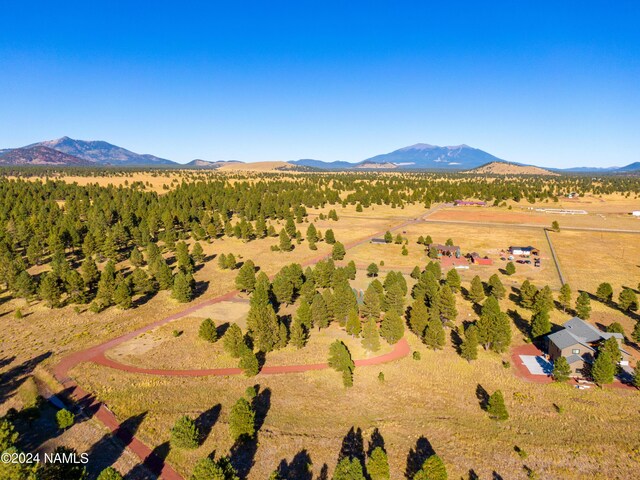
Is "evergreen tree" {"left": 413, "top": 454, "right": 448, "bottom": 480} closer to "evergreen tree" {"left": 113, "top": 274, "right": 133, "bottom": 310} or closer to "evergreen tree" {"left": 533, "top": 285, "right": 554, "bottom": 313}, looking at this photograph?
"evergreen tree" {"left": 533, "top": 285, "right": 554, "bottom": 313}

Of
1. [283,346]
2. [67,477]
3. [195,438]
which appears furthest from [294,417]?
[67,477]

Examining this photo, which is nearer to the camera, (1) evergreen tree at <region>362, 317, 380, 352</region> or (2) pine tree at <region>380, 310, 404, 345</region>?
(1) evergreen tree at <region>362, 317, 380, 352</region>

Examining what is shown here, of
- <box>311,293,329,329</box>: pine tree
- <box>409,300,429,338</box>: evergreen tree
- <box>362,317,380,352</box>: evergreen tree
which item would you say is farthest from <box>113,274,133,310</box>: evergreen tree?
<box>409,300,429,338</box>: evergreen tree

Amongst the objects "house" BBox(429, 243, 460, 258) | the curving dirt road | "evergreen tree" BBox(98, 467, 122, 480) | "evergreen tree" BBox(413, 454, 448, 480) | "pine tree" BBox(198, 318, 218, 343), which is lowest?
the curving dirt road

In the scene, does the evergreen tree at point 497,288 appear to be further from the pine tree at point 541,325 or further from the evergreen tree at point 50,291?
the evergreen tree at point 50,291

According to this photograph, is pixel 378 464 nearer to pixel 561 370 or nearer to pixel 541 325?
pixel 561 370

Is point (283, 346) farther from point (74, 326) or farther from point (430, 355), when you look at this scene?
point (74, 326)
